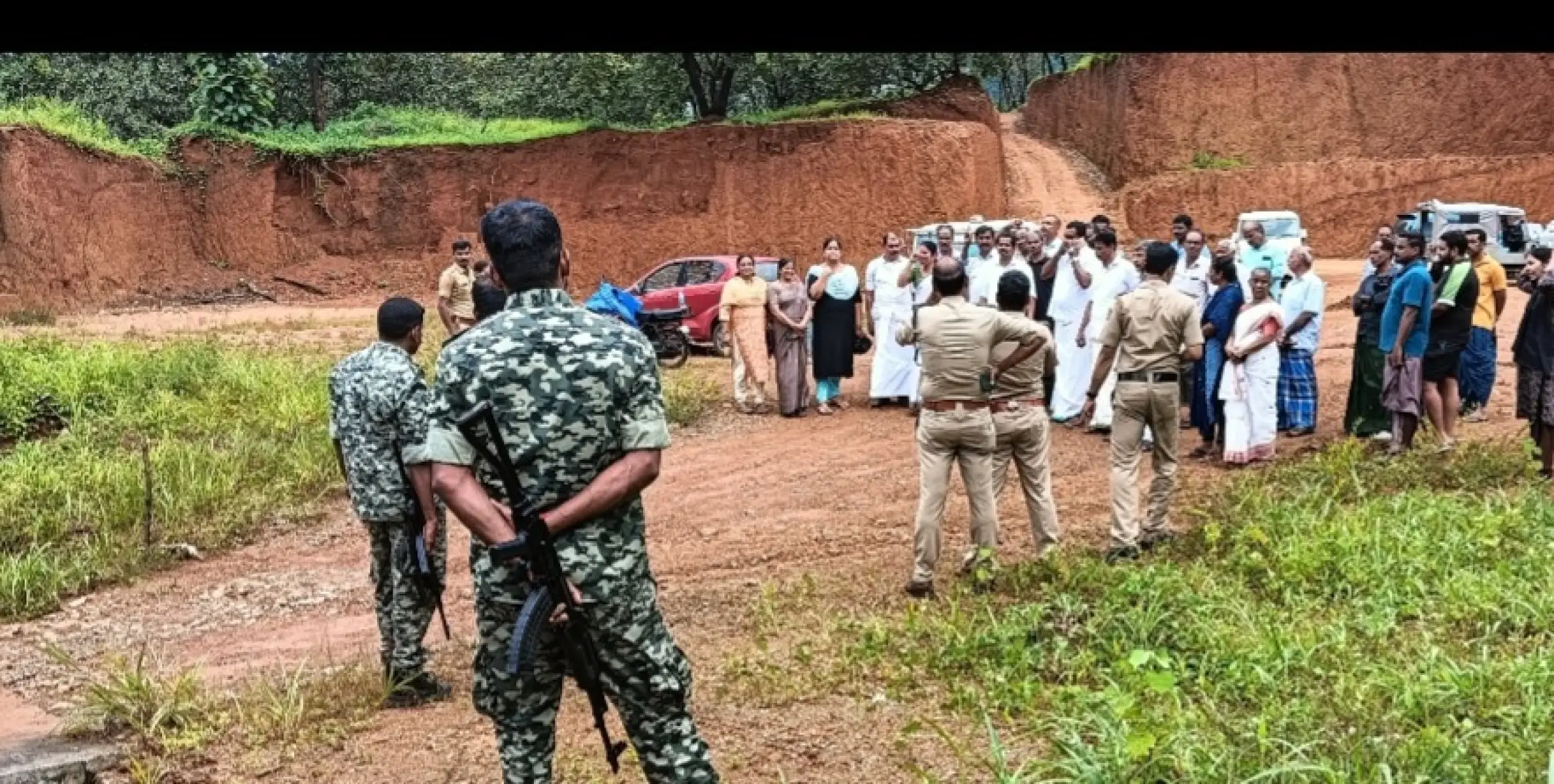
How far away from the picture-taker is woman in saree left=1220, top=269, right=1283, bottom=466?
8.87m

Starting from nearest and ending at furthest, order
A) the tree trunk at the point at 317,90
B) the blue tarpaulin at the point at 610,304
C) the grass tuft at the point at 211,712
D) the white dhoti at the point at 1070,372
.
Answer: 1. the grass tuft at the point at 211,712
2. the white dhoti at the point at 1070,372
3. the blue tarpaulin at the point at 610,304
4. the tree trunk at the point at 317,90

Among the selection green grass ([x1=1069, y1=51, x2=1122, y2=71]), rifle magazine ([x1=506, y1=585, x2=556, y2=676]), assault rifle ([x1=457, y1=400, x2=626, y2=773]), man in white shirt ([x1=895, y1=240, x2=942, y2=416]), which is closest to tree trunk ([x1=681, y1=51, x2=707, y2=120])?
green grass ([x1=1069, y1=51, x2=1122, y2=71])

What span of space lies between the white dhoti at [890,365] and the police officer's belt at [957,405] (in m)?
5.24

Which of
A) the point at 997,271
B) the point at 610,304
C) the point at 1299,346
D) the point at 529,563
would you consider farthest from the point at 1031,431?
the point at 610,304

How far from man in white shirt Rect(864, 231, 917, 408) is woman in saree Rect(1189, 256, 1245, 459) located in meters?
2.73

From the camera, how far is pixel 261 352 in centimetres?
1590

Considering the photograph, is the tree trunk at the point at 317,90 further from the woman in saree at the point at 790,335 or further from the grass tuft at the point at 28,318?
the woman in saree at the point at 790,335

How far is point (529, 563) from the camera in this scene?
3.25 meters

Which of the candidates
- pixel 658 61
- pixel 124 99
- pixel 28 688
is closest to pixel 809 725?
pixel 28 688

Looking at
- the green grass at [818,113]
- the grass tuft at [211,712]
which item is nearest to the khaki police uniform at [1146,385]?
the grass tuft at [211,712]

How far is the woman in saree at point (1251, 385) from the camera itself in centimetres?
887

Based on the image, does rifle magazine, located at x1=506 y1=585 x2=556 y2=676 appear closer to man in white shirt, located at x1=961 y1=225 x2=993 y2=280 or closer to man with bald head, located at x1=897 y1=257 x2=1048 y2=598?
man with bald head, located at x1=897 y1=257 x2=1048 y2=598

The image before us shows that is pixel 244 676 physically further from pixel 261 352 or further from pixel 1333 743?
pixel 261 352

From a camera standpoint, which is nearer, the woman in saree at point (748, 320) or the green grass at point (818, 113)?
the woman in saree at point (748, 320)
